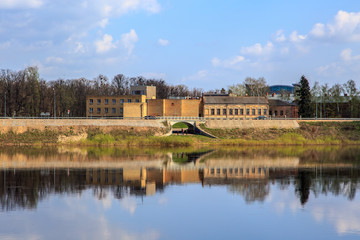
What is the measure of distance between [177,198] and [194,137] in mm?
57501

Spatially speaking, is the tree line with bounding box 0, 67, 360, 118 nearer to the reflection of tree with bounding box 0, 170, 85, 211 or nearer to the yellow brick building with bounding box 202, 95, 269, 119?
the yellow brick building with bounding box 202, 95, 269, 119

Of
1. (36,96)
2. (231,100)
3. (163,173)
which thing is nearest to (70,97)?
(36,96)

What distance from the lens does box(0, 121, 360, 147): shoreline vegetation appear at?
93.1m

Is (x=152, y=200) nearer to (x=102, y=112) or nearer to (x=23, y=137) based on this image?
(x=23, y=137)

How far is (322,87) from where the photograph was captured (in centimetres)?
13225

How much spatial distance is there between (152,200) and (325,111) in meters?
100

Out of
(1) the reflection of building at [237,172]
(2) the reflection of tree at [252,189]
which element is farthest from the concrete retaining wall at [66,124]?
(2) the reflection of tree at [252,189]

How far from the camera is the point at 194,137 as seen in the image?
9806 centimetres

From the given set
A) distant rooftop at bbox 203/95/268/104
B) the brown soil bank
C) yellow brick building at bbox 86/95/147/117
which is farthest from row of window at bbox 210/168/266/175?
yellow brick building at bbox 86/95/147/117

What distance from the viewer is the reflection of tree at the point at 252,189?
41469 millimetres

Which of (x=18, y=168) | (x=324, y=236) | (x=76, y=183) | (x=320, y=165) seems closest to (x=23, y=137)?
(x=18, y=168)

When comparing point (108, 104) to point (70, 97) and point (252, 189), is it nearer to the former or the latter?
point (70, 97)

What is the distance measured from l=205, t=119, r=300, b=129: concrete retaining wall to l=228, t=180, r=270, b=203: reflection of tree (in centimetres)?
5605

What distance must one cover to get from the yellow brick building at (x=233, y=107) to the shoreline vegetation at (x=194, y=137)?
14.8 m
